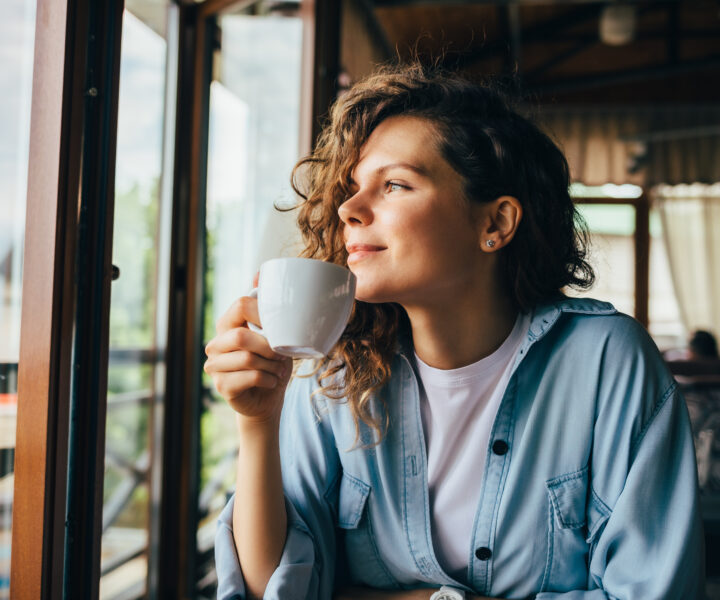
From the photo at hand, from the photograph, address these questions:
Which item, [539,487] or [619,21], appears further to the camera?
[619,21]

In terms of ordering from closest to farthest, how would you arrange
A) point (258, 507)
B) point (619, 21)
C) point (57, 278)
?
point (258, 507)
point (57, 278)
point (619, 21)

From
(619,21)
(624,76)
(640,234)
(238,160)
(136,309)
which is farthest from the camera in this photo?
(640,234)

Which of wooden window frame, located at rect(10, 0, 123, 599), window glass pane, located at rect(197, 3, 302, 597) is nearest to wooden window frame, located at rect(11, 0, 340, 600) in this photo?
wooden window frame, located at rect(10, 0, 123, 599)

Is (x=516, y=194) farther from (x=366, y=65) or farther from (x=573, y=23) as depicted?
(x=573, y=23)

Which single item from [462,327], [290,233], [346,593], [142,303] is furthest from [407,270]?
[142,303]

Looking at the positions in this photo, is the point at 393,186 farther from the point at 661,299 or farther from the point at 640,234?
the point at 661,299

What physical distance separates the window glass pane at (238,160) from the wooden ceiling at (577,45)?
177cm

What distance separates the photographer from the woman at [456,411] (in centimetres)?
104

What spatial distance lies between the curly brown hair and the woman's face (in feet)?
0.12

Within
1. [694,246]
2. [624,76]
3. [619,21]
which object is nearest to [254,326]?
[619,21]

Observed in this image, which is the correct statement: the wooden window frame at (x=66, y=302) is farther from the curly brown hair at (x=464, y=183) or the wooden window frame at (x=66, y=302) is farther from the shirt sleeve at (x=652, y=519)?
the shirt sleeve at (x=652, y=519)

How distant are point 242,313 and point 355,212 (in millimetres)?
310

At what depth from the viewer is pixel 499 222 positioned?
1.28 meters

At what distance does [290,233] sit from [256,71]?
1.28 metres
